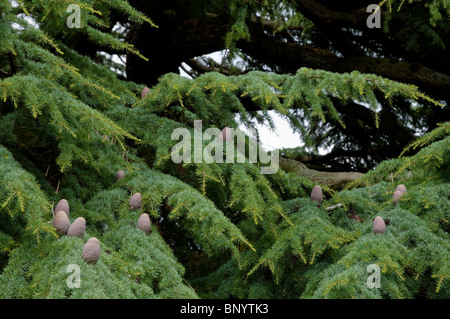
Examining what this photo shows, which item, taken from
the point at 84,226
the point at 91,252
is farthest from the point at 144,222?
the point at 91,252

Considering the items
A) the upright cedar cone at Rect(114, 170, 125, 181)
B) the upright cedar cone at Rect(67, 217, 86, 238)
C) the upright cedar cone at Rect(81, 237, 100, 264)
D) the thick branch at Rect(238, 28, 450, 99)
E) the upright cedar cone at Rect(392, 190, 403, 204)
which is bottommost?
the upright cedar cone at Rect(81, 237, 100, 264)

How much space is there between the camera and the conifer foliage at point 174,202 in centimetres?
200

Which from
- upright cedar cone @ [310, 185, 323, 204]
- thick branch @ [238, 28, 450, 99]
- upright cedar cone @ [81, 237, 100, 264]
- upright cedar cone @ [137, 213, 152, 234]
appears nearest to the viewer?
upright cedar cone @ [81, 237, 100, 264]

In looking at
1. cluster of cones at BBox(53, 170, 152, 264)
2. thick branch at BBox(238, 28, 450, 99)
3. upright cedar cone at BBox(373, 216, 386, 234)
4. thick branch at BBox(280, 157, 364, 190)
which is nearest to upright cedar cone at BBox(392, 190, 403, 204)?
upright cedar cone at BBox(373, 216, 386, 234)

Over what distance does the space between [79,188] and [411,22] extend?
158 inches

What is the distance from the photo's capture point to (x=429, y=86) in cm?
513

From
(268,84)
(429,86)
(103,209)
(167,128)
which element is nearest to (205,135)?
(167,128)

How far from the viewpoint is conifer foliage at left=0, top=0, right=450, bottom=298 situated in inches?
78.6

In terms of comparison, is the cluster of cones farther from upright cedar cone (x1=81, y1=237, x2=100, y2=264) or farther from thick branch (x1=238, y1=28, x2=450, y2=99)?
thick branch (x1=238, y1=28, x2=450, y2=99)

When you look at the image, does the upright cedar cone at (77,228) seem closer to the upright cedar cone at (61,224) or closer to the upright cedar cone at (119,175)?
the upright cedar cone at (61,224)

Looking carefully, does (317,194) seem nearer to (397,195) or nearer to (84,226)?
(397,195)
